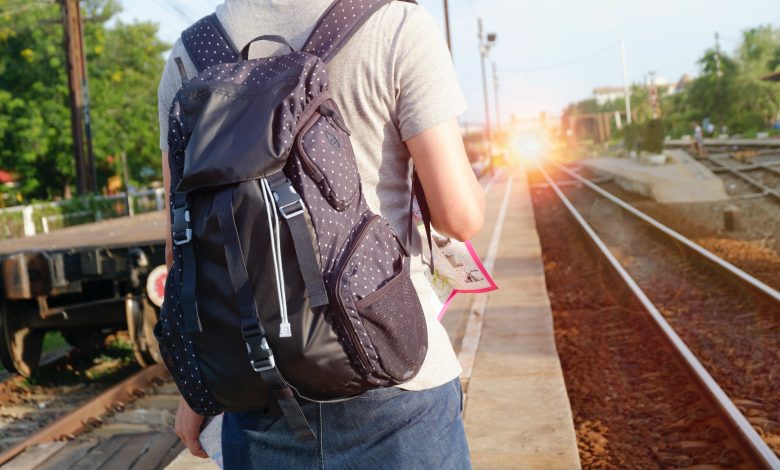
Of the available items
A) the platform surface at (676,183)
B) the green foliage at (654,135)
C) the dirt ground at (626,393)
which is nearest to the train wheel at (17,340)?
the dirt ground at (626,393)

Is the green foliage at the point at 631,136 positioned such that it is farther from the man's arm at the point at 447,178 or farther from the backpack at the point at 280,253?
the backpack at the point at 280,253

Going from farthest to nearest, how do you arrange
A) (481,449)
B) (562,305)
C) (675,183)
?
(675,183)
(562,305)
(481,449)

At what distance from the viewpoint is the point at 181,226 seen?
4.38 ft

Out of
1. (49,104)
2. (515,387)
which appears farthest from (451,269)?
(49,104)

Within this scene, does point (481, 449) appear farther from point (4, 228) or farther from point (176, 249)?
point (4, 228)

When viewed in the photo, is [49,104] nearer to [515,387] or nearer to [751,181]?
[751,181]

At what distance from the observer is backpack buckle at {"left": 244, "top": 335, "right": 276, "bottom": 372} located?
1274mm

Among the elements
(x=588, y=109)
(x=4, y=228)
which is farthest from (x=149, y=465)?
(x=588, y=109)

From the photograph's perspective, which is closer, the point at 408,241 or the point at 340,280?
the point at 340,280

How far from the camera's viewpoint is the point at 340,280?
4.21 feet

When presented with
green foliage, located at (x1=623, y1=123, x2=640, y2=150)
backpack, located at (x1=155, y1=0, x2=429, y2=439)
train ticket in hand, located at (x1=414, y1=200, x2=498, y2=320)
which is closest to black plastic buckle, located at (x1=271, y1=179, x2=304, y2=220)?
backpack, located at (x1=155, y1=0, x2=429, y2=439)

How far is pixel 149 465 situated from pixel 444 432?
143 inches

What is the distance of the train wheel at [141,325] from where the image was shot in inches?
251

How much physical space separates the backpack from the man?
5 centimetres
